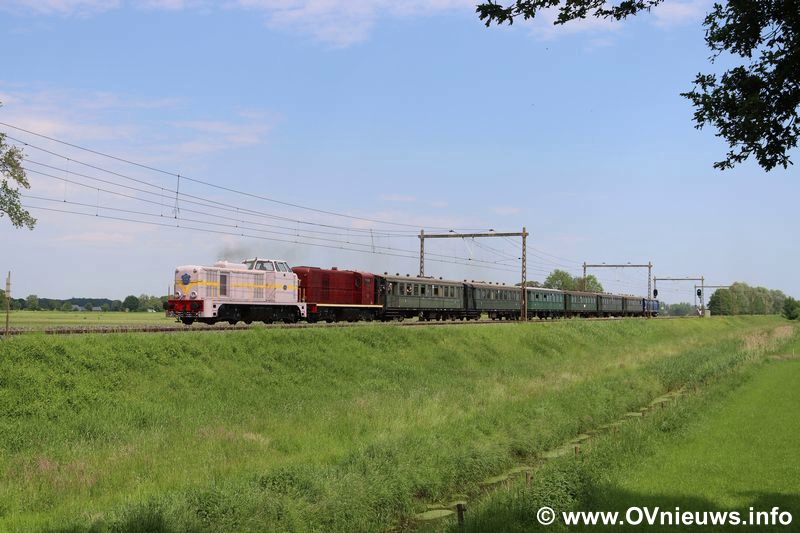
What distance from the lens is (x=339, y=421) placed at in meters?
22.6

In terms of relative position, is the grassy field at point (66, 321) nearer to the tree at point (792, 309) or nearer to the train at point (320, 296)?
the train at point (320, 296)

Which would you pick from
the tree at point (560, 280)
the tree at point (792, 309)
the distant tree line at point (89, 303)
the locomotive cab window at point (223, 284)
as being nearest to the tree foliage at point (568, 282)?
the tree at point (560, 280)

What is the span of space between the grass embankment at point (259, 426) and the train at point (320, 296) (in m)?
5.93

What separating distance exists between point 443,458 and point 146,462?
26.1 ft

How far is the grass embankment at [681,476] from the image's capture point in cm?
1348

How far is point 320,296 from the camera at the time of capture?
145ft

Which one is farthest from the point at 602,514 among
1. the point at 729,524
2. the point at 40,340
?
the point at 40,340

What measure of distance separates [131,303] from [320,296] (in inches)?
3723

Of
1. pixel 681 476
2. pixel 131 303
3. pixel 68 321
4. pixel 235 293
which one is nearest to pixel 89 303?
pixel 131 303

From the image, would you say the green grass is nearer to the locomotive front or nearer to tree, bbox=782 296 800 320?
the locomotive front

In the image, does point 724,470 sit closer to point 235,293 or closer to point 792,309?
point 235,293

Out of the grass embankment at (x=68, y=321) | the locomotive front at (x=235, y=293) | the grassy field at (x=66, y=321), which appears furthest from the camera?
the grassy field at (x=66, y=321)

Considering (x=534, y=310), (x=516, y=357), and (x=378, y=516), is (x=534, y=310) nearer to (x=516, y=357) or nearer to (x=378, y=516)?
(x=516, y=357)

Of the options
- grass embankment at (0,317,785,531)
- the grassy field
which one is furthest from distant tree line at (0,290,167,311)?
grass embankment at (0,317,785,531)
